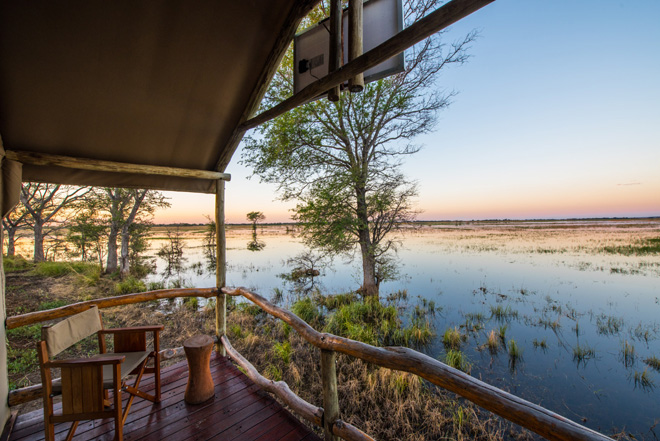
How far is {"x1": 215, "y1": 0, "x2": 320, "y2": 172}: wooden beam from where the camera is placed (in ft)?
7.63

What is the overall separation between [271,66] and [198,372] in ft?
10.6

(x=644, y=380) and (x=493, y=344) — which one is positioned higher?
(x=493, y=344)

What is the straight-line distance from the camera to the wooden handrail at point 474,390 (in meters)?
0.95

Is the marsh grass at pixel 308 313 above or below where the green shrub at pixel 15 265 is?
below

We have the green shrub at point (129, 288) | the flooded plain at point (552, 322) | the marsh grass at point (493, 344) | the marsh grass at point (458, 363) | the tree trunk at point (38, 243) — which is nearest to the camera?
the flooded plain at point (552, 322)

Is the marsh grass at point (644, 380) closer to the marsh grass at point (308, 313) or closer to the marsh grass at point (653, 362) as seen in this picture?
the marsh grass at point (653, 362)

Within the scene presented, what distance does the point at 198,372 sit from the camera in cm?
246

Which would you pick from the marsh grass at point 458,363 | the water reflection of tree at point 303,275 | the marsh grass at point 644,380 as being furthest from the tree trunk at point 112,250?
the marsh grass at point 644,380

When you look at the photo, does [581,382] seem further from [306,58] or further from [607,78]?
[607,78]

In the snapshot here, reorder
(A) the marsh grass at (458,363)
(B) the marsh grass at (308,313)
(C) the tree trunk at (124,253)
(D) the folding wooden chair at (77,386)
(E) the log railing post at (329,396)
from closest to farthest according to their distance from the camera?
(D) the folding wooden chair at (77,386) → (E) the log railing post at (329,396) → (A) the marsh grass at (458,363) → (B) the marsh grass at (308,313) → (C) the tree trunk at (124,253)

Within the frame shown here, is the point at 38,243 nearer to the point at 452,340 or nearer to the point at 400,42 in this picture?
the point at 400,42

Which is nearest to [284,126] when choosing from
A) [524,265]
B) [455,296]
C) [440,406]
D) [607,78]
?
[440,406]

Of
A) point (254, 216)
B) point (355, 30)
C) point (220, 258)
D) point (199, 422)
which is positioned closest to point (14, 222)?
point (220, 258)

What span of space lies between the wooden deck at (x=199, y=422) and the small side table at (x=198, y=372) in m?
0.07
